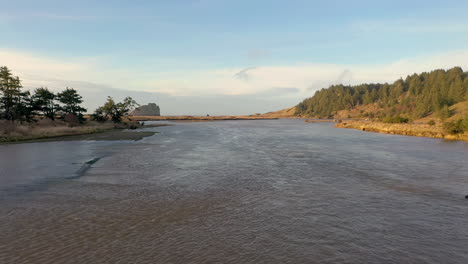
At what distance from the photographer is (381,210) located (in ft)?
42.4

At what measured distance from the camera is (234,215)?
12.4m

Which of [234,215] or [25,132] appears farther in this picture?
[25,132]

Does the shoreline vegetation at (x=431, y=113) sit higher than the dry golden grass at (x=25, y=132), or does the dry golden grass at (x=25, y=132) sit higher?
the shoreline vegetation at (x=431, y=113)

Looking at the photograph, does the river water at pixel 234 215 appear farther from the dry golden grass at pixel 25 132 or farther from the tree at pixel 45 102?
the tree at pixel 45 102

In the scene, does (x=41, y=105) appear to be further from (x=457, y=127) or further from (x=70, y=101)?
(x=457, y=127)

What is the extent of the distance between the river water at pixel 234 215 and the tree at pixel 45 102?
177 ft

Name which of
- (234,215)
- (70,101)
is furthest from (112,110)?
(234,215)

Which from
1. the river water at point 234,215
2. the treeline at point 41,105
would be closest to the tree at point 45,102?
the treeline at point 41,105

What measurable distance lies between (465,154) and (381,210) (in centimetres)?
2828

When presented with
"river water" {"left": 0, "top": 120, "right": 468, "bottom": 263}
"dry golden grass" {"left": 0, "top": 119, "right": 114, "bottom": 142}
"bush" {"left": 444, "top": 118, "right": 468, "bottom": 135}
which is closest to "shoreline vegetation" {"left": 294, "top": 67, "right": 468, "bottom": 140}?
"bush" {"left": 444, "top": 118, "right": 468, "bottom": 135}

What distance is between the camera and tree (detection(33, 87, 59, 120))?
66812 mm

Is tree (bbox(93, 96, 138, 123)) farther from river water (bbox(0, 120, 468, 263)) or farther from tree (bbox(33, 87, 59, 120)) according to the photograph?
river water (bbox(0, 120, 468, 263))

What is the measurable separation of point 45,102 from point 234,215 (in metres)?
77.4

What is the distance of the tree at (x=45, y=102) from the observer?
66812 mm
